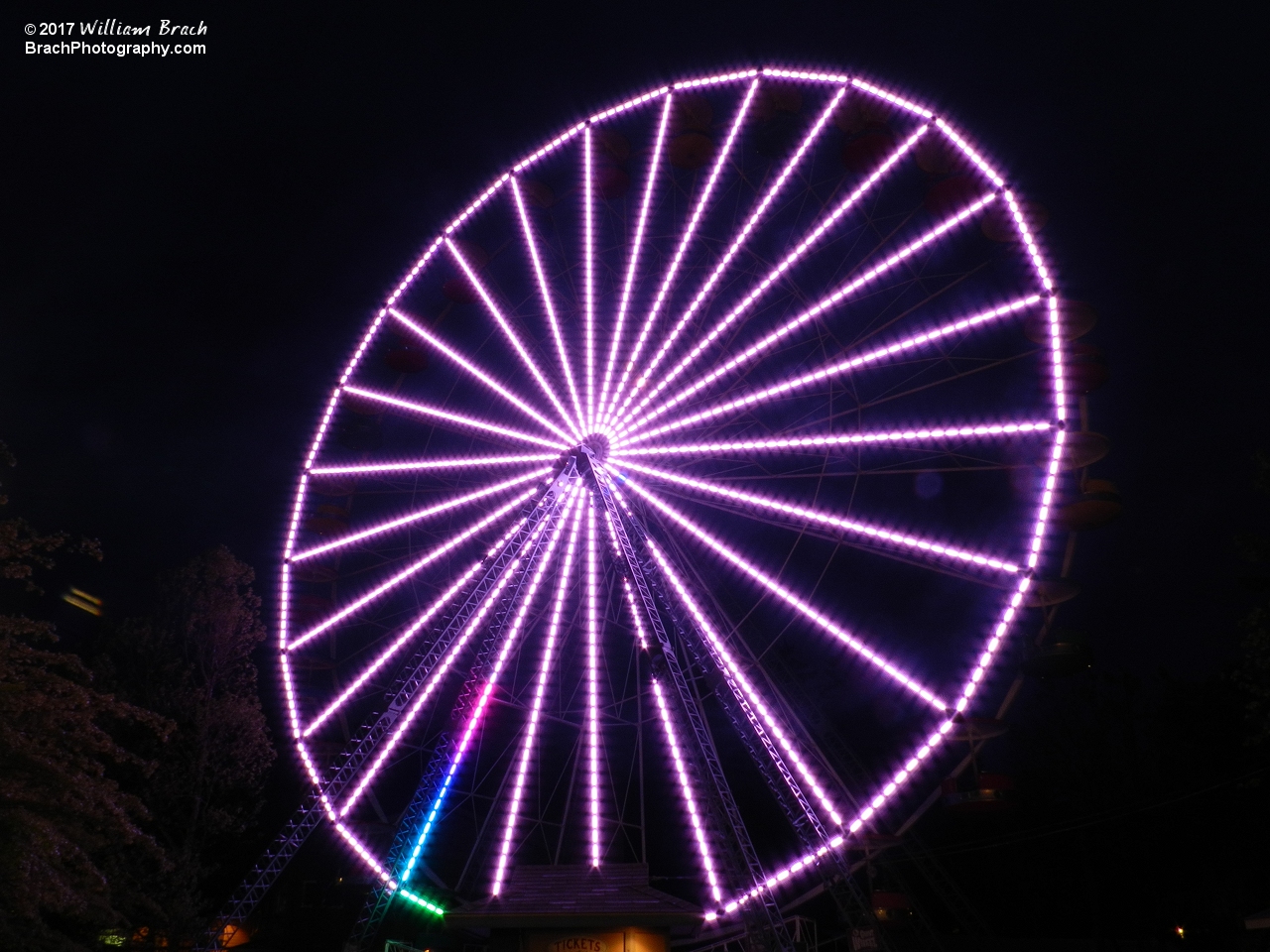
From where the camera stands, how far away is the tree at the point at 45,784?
7.25 metres

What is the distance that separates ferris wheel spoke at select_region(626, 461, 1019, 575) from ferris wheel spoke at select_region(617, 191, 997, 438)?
859 millimetres

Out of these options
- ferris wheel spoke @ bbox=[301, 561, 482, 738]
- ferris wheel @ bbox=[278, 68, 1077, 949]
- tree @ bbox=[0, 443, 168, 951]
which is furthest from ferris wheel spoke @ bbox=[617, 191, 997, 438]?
tree @ bbox=[0, 443, 168, 951]

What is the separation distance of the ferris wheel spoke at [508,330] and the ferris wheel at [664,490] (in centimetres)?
5

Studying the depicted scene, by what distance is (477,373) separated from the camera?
42.1ft

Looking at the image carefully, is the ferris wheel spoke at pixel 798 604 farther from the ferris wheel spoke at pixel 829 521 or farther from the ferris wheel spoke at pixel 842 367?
the ferris wheel spoke at pixel 842 367

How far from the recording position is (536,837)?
1220 centimetres

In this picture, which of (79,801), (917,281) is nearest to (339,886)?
(79,801)

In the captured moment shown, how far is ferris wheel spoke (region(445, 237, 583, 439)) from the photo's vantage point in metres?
12.2

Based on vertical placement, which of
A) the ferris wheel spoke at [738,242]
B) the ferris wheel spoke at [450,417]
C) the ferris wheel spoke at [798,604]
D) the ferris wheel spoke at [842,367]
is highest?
the ferris wheel spoke at [738,242]

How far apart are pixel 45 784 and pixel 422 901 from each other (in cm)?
555

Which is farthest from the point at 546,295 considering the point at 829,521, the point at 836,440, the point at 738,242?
the point at 829,521

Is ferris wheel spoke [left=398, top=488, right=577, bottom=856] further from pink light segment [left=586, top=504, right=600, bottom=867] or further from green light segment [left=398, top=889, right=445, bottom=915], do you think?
green light segment [left=398, top=889, right=445, bottom=915]

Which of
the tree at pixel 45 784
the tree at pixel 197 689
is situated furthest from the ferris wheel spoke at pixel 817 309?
the tree at pixel 197 689

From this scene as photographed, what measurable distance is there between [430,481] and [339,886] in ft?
43.2
